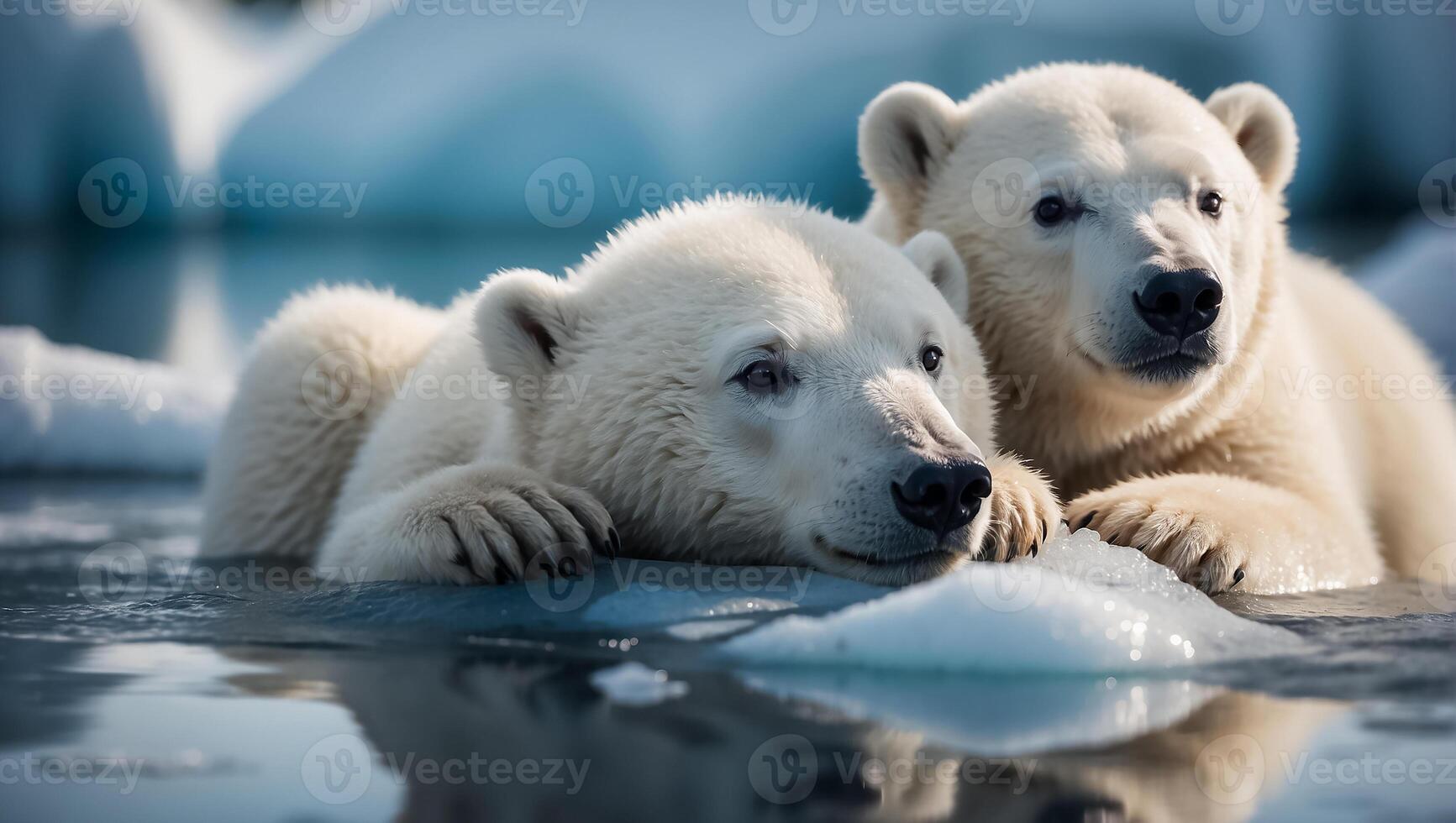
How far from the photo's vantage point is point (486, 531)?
10.4 feet

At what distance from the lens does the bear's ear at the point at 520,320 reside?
141 inches

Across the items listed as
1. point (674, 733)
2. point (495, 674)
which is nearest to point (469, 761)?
point (674, 733)

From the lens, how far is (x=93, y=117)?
22.4m

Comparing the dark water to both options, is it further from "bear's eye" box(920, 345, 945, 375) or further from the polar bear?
"bear's eye" box(920, 345, 945, 375)

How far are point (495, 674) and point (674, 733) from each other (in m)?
0.52

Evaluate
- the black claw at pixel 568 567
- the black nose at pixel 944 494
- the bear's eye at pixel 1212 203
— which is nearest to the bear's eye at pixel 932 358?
the black nose at pixel 944 494

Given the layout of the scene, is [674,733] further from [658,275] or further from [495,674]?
[658,275]

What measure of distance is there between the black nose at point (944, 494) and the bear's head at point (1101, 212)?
A: 3.81ft

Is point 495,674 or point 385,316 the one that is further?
point 385,316

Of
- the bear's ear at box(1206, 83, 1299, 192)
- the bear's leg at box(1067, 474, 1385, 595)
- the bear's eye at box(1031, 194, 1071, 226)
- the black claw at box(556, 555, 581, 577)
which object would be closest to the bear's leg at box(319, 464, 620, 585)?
the black claw at box(556, 555, 581, 577)

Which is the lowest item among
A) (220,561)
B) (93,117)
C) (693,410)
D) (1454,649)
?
(220,561)

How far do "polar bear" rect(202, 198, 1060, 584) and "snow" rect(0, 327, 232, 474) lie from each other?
11.5ft

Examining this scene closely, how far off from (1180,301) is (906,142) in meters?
1.24

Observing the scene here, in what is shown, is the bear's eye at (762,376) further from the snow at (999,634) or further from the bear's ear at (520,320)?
the snow at (999,634)
